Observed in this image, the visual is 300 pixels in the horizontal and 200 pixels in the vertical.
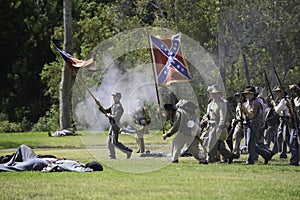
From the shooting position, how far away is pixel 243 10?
3944 centimetres

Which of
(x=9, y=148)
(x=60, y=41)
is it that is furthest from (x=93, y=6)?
(x=9, y=148)

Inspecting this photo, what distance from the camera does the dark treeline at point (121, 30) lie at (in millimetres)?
38875

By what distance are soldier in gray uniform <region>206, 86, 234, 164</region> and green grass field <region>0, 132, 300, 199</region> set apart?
474 millimetres

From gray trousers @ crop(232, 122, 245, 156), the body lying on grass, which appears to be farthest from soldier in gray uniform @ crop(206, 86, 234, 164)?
the body lying on grass

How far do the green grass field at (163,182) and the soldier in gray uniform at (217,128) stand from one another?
474mm

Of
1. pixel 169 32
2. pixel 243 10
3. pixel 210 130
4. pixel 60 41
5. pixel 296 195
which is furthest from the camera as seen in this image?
pixel 60 41

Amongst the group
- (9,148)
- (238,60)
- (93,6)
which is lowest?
(9,148)

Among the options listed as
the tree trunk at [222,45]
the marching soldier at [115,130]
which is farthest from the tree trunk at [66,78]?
the marching soldier at [115,130]

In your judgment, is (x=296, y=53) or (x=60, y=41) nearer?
(x=296, y=53)

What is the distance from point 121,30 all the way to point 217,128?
72.8 feet

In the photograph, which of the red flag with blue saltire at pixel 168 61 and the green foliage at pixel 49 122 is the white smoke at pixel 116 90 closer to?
the green foliage at pixel 49 122

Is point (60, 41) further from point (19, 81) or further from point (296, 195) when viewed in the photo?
point (296, 195)

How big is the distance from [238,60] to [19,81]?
14032mm

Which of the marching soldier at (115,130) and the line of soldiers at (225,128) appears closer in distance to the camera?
the line of soldiers at (225,128)
